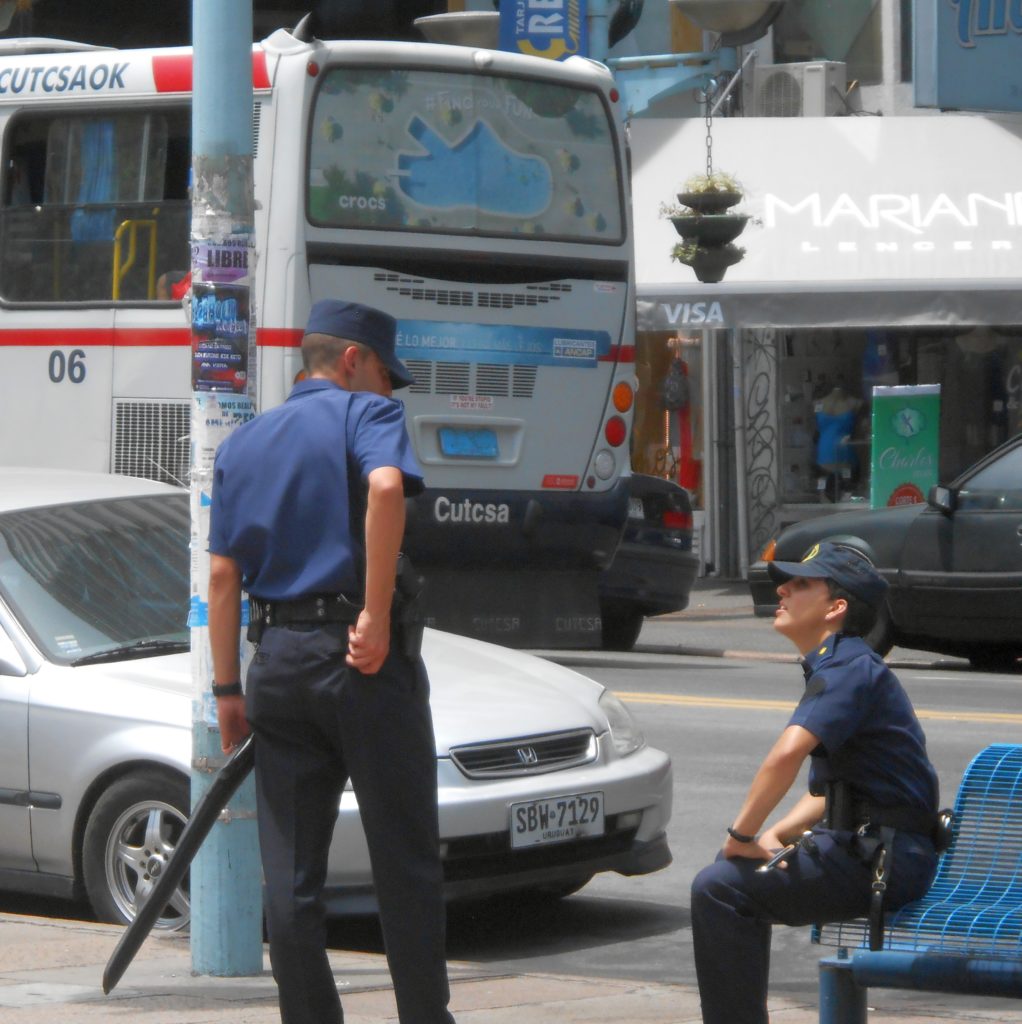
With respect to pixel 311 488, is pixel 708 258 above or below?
above

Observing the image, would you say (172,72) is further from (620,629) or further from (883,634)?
(883,634)

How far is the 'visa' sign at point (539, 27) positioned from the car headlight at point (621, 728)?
12947mm

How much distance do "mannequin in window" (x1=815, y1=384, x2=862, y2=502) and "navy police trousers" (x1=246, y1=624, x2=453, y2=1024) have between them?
17.7 metres

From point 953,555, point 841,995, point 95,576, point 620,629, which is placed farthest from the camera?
point 620,629

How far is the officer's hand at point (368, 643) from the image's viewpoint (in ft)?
16.0

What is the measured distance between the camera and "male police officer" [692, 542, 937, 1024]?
485cm

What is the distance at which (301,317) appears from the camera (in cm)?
1286

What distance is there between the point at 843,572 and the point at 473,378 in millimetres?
8626

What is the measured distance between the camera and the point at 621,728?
25.3 feet

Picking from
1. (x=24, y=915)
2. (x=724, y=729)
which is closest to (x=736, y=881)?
(x=24, y=915)

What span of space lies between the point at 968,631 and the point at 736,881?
32.9ft

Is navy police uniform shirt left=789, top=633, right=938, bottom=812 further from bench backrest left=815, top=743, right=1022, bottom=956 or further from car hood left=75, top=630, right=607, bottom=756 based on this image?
car hood left=75, top=630, right=607, bottom=756

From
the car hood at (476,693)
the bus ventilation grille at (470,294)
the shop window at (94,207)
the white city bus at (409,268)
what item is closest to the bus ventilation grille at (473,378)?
the white city bus at (409,268)

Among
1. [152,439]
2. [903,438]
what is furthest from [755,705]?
[903,438]
